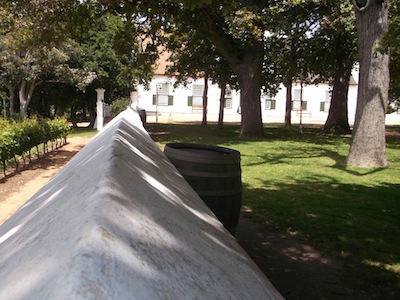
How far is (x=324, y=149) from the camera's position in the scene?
49.0 feet

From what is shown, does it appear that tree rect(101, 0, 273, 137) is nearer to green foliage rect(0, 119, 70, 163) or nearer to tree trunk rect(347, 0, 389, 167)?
tree trunk rect(347, 0, 389, 167)

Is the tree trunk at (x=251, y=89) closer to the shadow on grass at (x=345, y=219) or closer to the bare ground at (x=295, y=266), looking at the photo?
the shadow on grass at (x=345, y=219)

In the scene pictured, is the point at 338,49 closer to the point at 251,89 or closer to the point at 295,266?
the point at 251,89

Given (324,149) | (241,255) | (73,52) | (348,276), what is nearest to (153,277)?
(241,255)

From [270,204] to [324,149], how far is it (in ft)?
28.8

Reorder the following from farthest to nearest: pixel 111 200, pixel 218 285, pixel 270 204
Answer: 1. pixel 270 204
2. pixel 111 200
3. pixel 218 285

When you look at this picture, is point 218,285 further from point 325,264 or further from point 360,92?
point 360,92

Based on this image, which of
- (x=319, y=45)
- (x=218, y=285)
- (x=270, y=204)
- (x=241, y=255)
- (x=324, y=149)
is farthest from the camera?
(x=319, y=45)

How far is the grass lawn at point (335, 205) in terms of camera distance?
15.4 ft

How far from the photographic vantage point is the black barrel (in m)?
3.79

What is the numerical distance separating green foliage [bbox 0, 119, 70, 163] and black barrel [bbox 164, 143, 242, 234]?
7254 millimetres

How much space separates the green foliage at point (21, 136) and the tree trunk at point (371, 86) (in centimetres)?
879

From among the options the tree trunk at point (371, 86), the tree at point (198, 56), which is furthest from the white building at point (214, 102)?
the tree trunk at point (371, 86)

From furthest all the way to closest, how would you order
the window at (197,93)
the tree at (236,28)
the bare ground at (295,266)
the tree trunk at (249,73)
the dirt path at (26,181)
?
the window at (197,93) < the tree trunk at (249,73) < the tree at (236,28) < the dirt path at (26,181) < the bare ground at (295,266)
